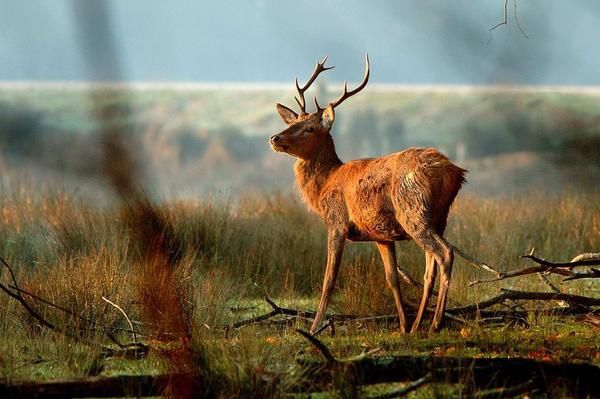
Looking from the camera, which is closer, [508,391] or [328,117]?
[508,391]

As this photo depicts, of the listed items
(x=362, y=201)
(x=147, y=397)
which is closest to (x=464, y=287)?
(x=362, y=201)

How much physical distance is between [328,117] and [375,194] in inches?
35.0

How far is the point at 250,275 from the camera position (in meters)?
11.0

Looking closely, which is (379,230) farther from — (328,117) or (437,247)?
(328,117)

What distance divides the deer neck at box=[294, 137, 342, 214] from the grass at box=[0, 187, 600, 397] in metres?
1.04

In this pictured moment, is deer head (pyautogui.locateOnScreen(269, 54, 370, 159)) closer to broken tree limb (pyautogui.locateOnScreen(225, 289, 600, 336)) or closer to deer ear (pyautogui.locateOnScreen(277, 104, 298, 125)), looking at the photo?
deer ear (pyautogui.locateOnScreen(277, 104, 298, 125))

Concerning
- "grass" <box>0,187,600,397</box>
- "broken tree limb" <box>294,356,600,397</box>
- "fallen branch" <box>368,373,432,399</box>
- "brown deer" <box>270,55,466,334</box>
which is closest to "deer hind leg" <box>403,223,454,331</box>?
"brown deer" <box>270,55,466,334</box>

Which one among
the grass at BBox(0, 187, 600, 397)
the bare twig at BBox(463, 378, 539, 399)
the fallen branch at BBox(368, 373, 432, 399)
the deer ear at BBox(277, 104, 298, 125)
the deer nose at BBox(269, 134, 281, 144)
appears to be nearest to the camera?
the fallen branch at BBox(368, 373, 432, 399)

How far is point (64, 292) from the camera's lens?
26.3 feet

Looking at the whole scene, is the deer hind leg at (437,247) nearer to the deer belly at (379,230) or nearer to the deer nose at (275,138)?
the deer belly at (379,230)

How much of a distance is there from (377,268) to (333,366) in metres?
4.43

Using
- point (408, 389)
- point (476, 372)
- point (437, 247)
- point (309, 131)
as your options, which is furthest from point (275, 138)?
point (408, 389)

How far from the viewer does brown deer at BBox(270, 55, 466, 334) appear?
705 cm

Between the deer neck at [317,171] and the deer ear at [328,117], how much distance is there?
180 millimetres
